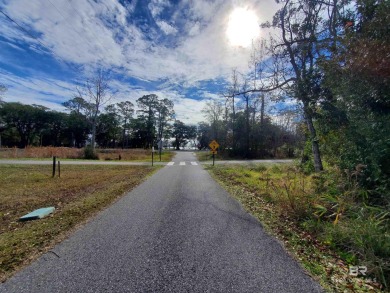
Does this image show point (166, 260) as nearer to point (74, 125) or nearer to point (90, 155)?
point (90, 155)

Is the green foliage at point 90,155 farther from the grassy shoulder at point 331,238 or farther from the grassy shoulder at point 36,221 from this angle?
the grassy shoulder at point 331,238

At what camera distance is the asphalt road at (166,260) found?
204 cm

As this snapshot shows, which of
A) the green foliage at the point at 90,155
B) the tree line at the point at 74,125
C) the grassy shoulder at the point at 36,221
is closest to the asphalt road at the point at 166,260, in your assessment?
the grassy shoulder at the point at 36,221

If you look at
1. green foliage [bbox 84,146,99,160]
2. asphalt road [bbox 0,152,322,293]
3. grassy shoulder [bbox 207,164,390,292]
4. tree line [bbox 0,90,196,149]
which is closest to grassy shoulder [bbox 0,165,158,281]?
asphalt road [bbox 0,152,322,293]

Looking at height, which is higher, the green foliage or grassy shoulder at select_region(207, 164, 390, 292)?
the green foliage

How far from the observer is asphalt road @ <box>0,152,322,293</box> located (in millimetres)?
2038

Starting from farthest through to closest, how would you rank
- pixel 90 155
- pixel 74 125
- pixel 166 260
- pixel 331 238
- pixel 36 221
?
1. pixel 74 125
2. pixel 90 155
3. pixel 36 221
4. pixel 331 238
5. pixel 166 260

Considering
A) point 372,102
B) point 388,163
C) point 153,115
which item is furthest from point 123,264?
point 153,115

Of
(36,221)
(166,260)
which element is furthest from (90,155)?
(166,260)

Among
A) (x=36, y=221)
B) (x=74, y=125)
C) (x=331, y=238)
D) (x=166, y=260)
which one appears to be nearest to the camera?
(x=166, y=260)

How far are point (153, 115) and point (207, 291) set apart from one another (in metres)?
58.1

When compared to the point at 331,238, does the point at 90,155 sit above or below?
above

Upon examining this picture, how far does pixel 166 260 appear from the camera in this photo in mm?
2498

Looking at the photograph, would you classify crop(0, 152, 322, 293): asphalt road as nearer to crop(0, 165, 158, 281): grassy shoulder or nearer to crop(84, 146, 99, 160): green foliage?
crop(0, 165, 158, 281): grassy shoulder
